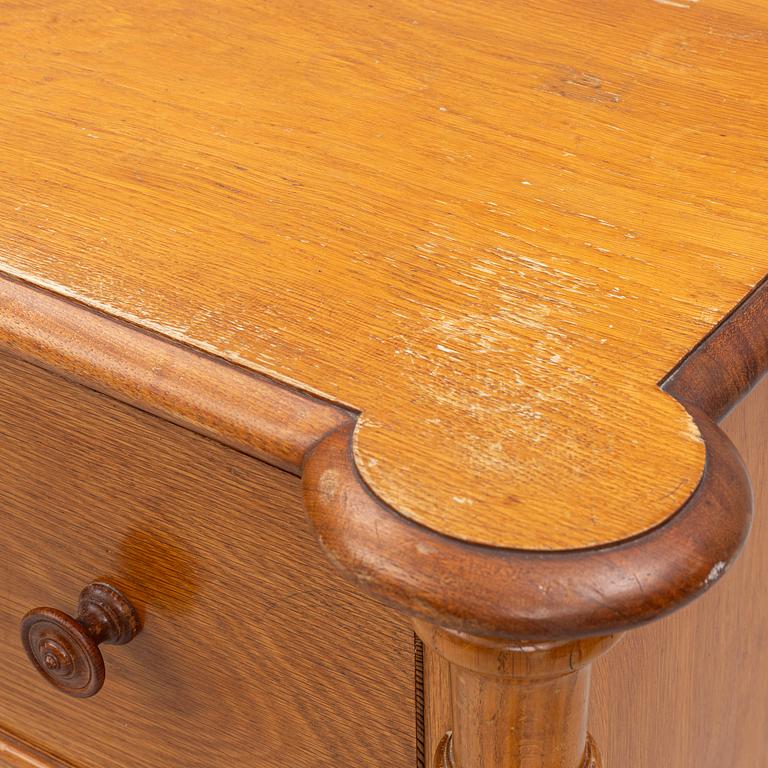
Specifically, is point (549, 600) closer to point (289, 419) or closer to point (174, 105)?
point (289, 419)

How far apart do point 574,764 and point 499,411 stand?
0.51 feet

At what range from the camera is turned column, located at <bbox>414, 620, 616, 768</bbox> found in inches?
16.2

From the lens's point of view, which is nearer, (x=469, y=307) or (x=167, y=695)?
(x=469, y=307)

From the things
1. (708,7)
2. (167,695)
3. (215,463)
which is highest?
(708,7)

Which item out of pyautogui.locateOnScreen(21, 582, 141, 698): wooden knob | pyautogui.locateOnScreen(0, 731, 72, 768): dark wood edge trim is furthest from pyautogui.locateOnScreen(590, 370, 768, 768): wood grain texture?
pyautogui.locateOnScreen(0, 731, 72, 768): dark wood edge trim

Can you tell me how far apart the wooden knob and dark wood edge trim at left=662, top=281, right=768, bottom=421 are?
298 mm

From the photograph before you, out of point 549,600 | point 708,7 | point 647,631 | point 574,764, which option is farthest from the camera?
point 708,7

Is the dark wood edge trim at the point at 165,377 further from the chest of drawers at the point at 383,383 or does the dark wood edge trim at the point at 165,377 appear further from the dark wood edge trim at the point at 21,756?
the dark wood edge trim at the point at 21,756

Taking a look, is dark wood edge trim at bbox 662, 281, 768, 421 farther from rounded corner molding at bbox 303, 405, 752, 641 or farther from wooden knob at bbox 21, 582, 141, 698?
wooden knob at bbox 21, 582, 141, 698

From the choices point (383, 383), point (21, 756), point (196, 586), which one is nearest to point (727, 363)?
point (383, 383)

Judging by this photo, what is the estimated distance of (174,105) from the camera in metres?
0.65

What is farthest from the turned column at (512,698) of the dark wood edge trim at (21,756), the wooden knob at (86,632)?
the dark wood edge trim at (21,756)

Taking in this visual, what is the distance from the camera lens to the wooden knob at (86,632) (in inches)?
22.7

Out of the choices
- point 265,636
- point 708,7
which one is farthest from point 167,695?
point 708,7
